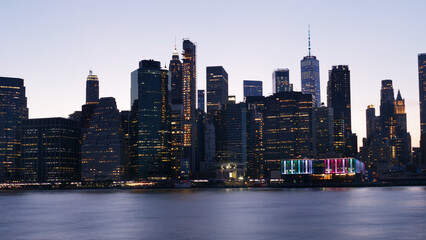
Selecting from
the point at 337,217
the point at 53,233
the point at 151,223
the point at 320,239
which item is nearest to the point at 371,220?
the point at 337,217

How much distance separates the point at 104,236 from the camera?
224 ft

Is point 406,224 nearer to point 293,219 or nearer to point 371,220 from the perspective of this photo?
point 371,220

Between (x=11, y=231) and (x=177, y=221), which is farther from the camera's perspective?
(x=177, y=221)

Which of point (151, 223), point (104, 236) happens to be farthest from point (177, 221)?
point (104, 236)

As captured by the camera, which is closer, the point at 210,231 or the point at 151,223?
the point at 210,231

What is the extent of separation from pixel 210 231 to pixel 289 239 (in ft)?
41.9

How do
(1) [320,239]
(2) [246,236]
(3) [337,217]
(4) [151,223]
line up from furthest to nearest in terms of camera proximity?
(3) [337,217] → (4) [151,223] → (2) [246,236] → (1) [320,239]

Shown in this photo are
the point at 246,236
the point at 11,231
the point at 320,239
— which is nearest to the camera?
the point at 320,239

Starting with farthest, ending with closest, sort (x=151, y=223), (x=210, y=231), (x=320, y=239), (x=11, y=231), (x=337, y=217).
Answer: (x=337, y=217) < (x=151, y=223) < (x=11, y=231) < (x=210, y=231) < (x=320, y=239)

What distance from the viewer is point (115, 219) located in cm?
9438

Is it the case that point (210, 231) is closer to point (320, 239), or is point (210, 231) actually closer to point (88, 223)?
point (320, 239)

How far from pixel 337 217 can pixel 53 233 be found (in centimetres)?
4628

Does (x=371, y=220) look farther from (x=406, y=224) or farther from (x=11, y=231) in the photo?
(x=11, y=231)

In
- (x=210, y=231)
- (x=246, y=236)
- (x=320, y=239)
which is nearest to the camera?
(x=320, y=239)
